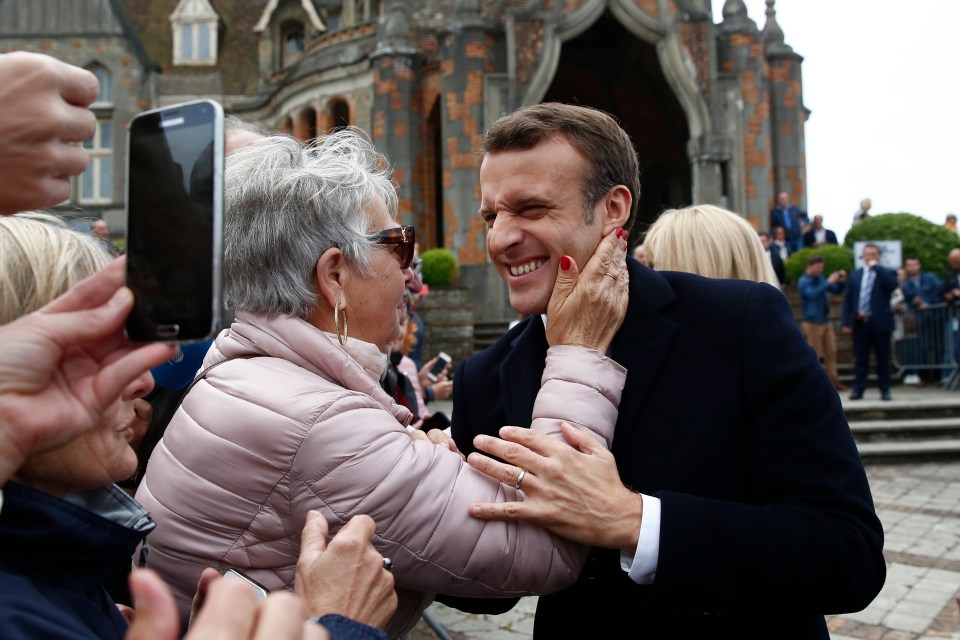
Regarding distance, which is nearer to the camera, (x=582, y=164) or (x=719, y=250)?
(x=582, y=164)

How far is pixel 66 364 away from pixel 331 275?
0.98 meters

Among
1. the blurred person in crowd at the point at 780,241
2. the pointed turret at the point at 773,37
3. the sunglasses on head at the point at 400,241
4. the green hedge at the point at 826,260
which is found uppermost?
the pointed turret at the point at 773,37

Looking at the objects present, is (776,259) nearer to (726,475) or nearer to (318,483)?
(726,475)

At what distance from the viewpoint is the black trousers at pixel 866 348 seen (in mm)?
11827

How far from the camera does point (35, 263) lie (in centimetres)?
141

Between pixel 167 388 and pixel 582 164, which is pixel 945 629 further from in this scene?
pixel 167 388

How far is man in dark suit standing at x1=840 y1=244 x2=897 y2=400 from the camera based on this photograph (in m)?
11.8

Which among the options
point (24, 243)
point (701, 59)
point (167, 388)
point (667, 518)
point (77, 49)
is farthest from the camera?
point (77, 49)

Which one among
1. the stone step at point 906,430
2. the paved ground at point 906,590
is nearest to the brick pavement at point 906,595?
the paved ground at point 906,590

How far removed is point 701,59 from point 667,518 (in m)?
18.7

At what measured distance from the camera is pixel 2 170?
113 cm

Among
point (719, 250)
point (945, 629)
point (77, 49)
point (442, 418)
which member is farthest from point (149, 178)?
point (77, 49)

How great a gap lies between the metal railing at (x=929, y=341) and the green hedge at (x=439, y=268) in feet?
26.8

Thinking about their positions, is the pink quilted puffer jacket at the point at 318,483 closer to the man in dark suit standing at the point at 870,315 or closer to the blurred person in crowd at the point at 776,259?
the man in dark suit standing at the point at 870,315
